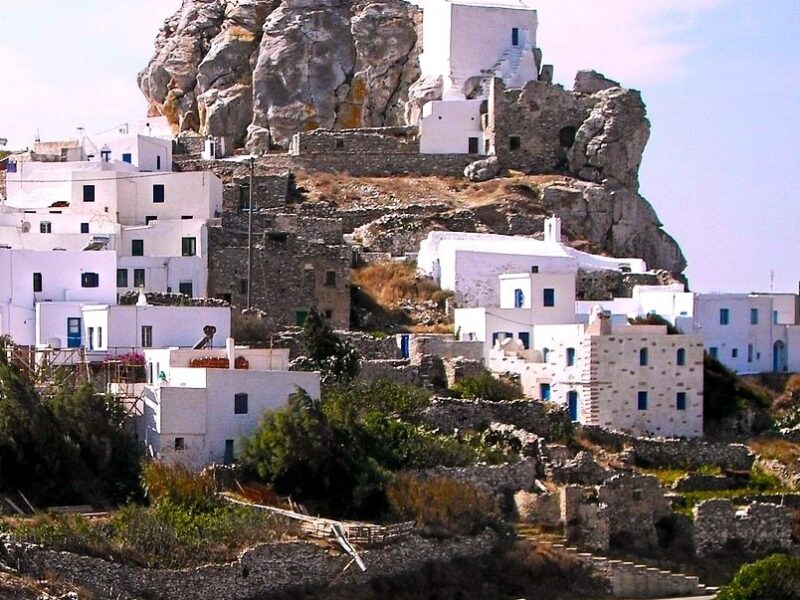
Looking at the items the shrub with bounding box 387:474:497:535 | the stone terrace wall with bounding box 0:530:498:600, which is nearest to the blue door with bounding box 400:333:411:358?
the shrub with bounding box 387:474:497:535

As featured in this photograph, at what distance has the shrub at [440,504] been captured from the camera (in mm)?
45375

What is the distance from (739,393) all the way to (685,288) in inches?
383

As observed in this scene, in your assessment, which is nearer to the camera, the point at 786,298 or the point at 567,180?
the point at 786,298

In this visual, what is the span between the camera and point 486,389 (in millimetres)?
54656

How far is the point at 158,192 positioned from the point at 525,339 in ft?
46.3

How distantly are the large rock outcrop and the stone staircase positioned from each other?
34892 mm

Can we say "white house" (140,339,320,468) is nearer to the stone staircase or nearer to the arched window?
the stone staircase

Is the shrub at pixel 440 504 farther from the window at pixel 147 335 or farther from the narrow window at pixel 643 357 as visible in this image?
the window at pixel 147 335

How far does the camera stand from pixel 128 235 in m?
61.9

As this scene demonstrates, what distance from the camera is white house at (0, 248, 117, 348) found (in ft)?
182

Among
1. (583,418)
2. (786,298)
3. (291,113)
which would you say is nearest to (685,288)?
(786,298)

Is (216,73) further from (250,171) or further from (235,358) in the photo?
(235,358)

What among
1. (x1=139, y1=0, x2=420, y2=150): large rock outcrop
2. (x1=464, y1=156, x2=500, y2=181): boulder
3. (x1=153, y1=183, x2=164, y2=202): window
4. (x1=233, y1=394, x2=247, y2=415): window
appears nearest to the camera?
(x1=233, y1=394, x2=247, y2=415): window

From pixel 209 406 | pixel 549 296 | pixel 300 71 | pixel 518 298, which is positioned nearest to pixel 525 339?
pixel 549 296
